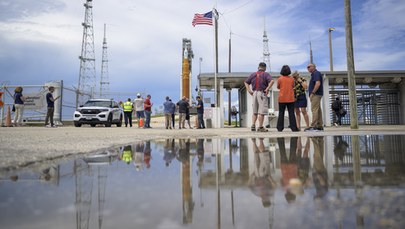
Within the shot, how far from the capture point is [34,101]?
741 inches

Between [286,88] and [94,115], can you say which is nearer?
[286,88]

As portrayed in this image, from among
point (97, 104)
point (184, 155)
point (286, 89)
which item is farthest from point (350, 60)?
point (97, 104)

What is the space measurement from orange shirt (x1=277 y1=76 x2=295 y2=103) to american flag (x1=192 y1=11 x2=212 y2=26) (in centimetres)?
986

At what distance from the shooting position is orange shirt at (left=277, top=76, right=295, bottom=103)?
22.9 feet

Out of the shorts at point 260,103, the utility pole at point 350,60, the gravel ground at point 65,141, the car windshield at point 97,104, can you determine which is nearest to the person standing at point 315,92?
the gravel ground at point 65,141

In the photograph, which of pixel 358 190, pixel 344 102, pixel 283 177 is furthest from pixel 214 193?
pixel 344 102

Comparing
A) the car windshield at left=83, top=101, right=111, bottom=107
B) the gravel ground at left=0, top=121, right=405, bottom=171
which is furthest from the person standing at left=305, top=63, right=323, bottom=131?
the car windshield at left=83, top=101, right=111, bottom=107

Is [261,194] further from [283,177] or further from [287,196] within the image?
[283,177]

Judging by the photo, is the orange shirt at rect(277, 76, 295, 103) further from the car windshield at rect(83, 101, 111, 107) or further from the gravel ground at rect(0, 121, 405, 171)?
the car windshield at rect(83, 101, 111, 107)

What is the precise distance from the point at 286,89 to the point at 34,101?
18235 mm

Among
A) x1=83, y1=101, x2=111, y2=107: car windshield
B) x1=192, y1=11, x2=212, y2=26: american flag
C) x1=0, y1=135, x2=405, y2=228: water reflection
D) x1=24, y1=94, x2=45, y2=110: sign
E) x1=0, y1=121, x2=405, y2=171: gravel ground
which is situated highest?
x1=192, y1=11, x2=212, y2=26: american flag

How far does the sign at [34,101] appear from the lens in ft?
61.3

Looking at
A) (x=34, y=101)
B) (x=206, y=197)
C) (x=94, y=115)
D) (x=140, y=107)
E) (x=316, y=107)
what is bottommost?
(x=206, y=197)

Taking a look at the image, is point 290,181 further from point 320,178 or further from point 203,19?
point 203,19
